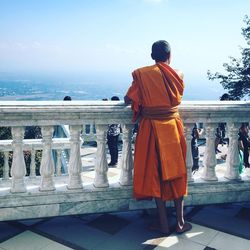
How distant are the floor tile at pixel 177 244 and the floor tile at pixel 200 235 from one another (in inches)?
2.7

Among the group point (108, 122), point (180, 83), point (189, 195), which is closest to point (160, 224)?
point (189, 195)

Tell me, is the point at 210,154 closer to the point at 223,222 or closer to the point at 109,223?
the point at 223,222

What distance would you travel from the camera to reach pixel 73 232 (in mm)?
3451

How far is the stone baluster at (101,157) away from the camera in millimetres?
3549

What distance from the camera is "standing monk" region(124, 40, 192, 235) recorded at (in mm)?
3252

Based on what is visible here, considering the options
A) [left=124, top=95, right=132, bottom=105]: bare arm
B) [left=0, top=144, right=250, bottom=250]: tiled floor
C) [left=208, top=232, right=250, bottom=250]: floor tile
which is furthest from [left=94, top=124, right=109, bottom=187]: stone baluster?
[left=208, top=232, right=250, bottom=250]: floor tile

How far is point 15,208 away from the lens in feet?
11.2

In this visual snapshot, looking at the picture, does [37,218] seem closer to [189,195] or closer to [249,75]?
[189,195]

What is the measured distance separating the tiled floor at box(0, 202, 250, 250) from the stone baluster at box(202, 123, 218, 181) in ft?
1.53

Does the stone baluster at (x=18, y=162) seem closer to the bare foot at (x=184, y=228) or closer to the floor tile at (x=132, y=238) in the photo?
the floor tile at (x=132, y=238)

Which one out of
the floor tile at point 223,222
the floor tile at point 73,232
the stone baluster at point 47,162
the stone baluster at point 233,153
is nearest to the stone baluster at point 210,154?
the stone baluster at point 233,153

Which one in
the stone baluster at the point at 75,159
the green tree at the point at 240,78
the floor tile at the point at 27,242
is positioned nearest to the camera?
the floor tile at the point at 27,242

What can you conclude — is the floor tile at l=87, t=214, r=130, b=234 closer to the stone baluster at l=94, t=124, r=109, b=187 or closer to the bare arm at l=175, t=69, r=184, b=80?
the stone baluster at l=94, t=124, r=109, b=187

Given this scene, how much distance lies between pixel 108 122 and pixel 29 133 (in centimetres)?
2697
